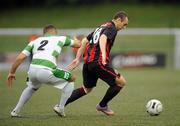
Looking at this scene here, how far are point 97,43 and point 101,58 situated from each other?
0.98 ft

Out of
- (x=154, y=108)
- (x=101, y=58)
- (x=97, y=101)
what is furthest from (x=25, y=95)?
(x=97, y=101)

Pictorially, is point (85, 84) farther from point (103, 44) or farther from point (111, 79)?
point (103, 44)

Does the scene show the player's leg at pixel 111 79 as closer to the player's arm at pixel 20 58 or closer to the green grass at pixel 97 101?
the green grass at pixel 97 101

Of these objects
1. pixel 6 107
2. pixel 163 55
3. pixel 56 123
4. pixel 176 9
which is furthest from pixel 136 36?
pixel 56 123

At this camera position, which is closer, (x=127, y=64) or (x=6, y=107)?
(x=6, y=107)

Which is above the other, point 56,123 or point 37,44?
point 37,44

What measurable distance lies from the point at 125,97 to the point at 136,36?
19.1 meters

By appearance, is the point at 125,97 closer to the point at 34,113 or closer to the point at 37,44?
the point at 34,113

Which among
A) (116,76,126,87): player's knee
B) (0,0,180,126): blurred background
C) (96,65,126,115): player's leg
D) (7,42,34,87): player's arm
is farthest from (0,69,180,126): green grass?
(7,42,34,87): player's arm

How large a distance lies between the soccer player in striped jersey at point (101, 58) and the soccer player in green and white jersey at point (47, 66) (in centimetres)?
41

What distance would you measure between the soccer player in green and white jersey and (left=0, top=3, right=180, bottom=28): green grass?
32.0 meters

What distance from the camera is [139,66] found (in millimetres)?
29656

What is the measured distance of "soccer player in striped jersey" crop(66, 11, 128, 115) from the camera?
40.8 ft

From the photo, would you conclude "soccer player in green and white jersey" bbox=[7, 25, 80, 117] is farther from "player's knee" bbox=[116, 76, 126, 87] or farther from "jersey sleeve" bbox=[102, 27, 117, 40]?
"player's knee" bbox=[116, 76, 126, 87]
